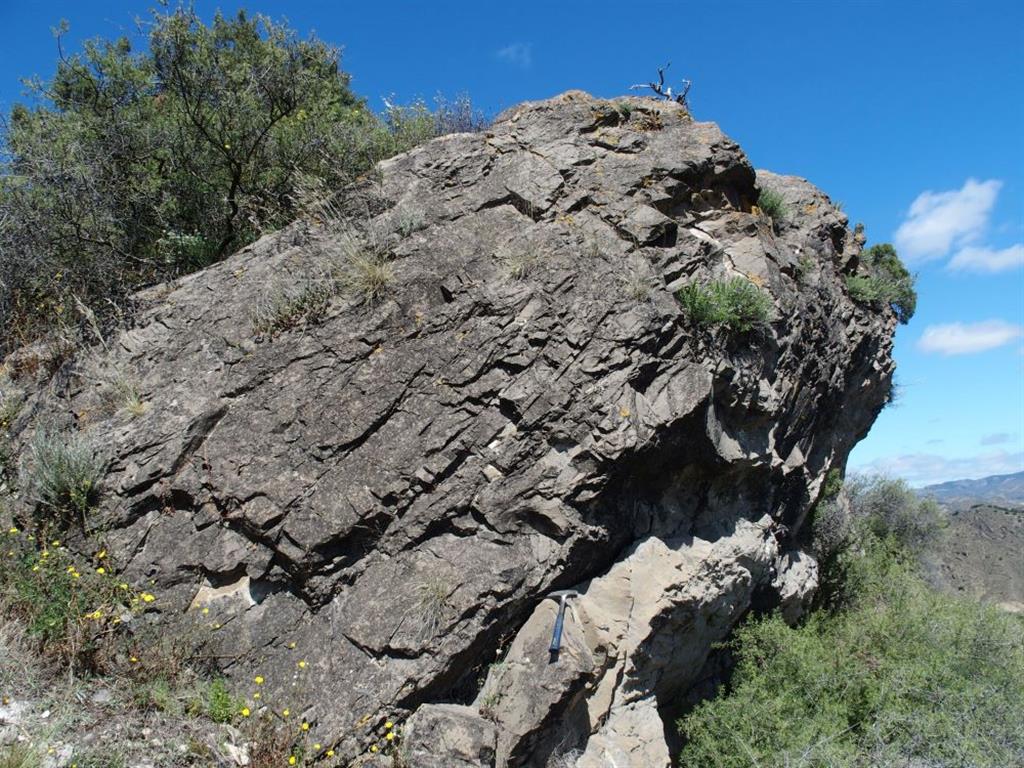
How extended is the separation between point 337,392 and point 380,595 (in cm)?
193

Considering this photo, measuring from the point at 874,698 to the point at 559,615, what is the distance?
13.6 feet

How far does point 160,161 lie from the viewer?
28.9ft

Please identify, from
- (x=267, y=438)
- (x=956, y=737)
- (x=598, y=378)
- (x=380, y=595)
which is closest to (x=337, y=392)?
(x=267, y=438)

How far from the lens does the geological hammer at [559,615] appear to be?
5168 mm

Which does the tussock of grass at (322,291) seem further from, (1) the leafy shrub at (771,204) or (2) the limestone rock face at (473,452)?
(1) the leafy shrub at (771,204)

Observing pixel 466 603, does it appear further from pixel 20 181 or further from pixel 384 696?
pixel 20 181

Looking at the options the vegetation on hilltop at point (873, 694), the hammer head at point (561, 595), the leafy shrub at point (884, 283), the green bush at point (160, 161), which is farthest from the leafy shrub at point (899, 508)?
the green bush at point (160, 161)

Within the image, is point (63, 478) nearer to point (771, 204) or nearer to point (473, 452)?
point (473, 452)

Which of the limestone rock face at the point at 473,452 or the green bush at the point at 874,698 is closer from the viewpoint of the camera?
the limestone rock face at the point at 473,452

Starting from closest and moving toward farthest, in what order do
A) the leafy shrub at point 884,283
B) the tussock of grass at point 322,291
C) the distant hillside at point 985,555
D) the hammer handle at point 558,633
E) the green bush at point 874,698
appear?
the hammer handle at point 558,633 < the green bush at point 874,698 < the tussock of grass at point 322,291 < the leafy shrub at point 884,283 < the distant hillside at point 985,555

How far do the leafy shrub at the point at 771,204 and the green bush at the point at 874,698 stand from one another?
5.59 m

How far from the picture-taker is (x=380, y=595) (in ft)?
17.2

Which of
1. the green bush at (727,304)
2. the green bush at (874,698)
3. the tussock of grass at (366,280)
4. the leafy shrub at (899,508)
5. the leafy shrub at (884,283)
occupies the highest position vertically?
the leafy shrub at (884,283)

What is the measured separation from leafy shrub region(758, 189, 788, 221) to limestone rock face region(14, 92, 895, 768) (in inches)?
45.5
